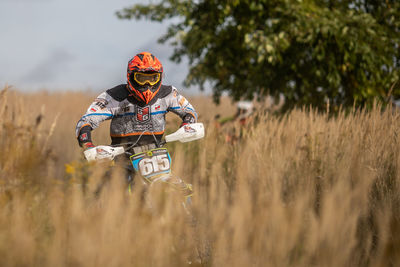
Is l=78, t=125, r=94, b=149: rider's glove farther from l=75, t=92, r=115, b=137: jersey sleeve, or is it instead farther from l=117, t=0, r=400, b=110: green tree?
l=117, t=0, r=400, b=110: green tree

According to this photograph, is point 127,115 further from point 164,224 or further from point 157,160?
point 164,224

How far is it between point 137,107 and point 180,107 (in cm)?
43

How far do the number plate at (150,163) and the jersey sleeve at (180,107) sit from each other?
0.49 m

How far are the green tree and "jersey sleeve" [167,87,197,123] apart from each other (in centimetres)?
304

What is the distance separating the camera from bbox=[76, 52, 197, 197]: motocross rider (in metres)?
3.16

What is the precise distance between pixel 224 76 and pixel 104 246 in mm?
7053

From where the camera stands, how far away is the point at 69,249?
181 centimetres

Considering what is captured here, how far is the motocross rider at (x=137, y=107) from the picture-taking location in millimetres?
3164

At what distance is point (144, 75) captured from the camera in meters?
3.17

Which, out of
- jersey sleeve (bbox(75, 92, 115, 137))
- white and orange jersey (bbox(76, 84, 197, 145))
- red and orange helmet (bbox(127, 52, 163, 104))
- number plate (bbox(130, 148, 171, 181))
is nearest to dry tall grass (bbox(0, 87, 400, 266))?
jersey sleeve (bbox(75, 92, 115, 137))

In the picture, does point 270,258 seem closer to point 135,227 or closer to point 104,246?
point 135,227

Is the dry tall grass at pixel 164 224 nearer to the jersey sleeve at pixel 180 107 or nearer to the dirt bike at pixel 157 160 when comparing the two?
the dirt bike at pixel 157 160

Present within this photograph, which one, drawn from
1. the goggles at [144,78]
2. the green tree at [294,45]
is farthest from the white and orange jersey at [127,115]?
the green tree at [294,45]

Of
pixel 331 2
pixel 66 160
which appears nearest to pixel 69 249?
pixel 66 160
